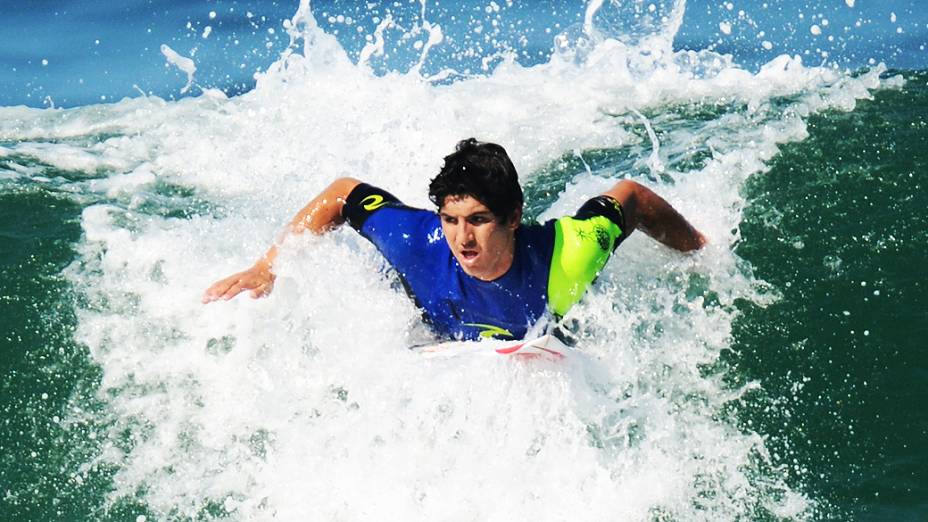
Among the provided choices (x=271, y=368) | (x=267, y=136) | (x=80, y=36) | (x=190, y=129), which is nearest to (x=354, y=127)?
(x=267, y=136)

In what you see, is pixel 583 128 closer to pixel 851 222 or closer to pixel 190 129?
pixel 851 222

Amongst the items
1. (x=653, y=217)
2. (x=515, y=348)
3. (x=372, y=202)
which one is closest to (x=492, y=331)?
(x=515, y=348)

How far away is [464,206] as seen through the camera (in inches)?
192

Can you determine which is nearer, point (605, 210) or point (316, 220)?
point (605, 210)

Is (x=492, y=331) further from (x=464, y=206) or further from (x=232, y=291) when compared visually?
(x=232, y=291)

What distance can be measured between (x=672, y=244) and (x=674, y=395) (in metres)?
0.81

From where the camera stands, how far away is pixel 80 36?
1098 centimetres

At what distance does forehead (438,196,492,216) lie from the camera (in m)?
4.87

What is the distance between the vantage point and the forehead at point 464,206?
4.87 meters

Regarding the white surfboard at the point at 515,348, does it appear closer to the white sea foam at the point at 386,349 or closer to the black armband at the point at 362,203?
the white sea foam at the point at 386,349

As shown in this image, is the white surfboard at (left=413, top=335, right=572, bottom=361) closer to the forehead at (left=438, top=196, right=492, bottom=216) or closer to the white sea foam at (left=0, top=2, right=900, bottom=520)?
the white sea foam at (left=0, top=2, right=900, bottom=520)

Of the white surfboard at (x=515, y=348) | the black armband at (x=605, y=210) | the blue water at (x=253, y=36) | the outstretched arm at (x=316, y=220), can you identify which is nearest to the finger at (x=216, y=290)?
the outstretched arm at (x=316, y=220)

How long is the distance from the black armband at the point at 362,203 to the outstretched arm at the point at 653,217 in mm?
1069

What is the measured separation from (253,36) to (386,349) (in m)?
5.97
